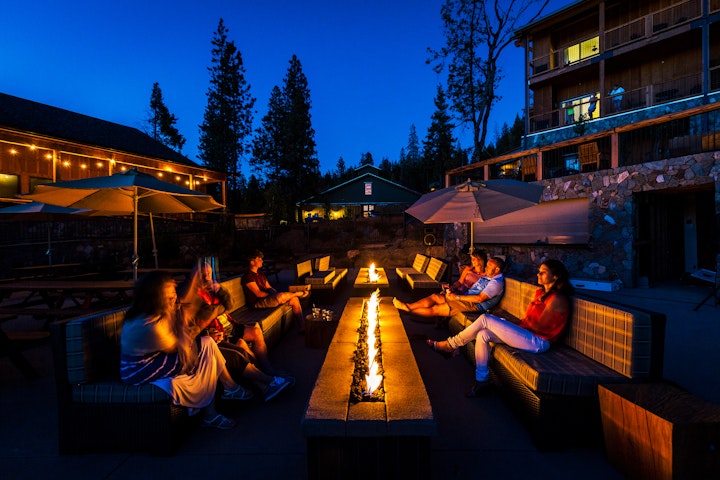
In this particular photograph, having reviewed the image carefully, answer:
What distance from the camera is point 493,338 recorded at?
3.59 meters

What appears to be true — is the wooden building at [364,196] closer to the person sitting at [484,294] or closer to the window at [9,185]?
the window at [9,185]

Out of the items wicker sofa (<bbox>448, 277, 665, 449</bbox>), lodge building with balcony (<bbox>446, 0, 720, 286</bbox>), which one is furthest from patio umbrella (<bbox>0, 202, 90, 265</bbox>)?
lodge building with balcony (<bbox>446, 0, 720, 286</bbox>)

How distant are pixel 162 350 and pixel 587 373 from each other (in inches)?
125

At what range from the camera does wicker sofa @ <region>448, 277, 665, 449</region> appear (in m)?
2.61

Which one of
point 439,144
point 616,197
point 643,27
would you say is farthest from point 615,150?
point 439,144

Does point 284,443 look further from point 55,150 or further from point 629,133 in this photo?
point 629,133

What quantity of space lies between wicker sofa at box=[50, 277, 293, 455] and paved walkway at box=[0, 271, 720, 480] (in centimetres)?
12

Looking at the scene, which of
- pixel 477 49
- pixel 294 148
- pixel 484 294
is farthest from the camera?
pixel 294 148

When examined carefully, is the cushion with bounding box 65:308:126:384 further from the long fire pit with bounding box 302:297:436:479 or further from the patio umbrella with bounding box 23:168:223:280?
the patio umbrella with bounding box 23:168:223:280

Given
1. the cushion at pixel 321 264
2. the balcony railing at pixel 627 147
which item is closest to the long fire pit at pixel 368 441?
the cushion at pixel 321 264

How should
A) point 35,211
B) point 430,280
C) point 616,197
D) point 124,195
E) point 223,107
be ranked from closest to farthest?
point 124,195 → point 35,211 → point 430,280 → point 616,197 → point 223,107

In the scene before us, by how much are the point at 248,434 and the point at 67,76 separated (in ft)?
648

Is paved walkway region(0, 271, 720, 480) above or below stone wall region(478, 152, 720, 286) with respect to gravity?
below

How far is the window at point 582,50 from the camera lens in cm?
1828
